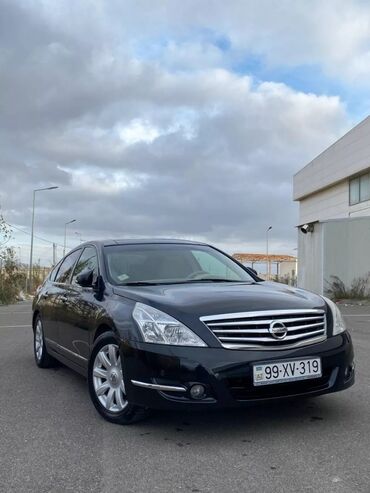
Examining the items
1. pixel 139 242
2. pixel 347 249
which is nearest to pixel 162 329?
pixel 139 242

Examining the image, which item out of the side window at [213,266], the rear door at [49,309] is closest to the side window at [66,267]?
the rear door at [49,309]

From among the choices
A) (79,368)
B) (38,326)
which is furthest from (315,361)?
(38,326)

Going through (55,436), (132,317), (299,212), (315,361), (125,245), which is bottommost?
(55,436)

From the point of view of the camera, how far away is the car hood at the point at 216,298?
13.7 feet

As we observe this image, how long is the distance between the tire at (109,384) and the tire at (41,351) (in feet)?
7.49

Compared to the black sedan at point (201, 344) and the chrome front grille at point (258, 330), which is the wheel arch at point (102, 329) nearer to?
the black sedan at point (201, 344)

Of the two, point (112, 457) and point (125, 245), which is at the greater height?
point (125, 245)

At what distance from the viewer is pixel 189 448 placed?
3.93m

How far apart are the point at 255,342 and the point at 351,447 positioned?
95 centimetres

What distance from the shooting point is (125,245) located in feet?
19.4

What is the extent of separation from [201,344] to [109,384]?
103 cm

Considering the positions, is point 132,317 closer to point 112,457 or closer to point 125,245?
point 112,457

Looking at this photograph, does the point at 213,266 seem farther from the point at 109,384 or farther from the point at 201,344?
the point at 201,344

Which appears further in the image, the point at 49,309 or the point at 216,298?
the point at 49,309
